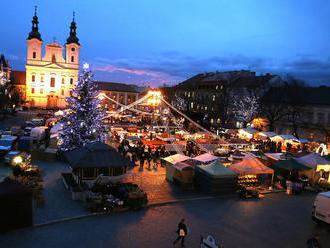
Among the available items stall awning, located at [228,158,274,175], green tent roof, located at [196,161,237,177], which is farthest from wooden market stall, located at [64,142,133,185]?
stall awning, located at [228,158,274,175]

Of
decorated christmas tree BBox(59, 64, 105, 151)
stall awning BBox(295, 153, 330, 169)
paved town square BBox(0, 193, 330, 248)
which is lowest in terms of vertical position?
paved town square BBox(0, 193, 330, 248)

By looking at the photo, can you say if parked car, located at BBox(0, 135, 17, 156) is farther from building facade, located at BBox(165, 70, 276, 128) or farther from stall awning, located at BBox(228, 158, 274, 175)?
building facade, located at BBox(165, 70, 276, 128)

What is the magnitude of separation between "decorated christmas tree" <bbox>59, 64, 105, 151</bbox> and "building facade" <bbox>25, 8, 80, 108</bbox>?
191 ft

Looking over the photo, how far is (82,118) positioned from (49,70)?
63.5 meters

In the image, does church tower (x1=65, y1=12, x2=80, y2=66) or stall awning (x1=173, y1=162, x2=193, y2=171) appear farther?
church tower (x1=65, y1=12, x2=80, y2=66)

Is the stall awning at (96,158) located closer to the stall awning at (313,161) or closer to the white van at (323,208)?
the white van at (323,208)

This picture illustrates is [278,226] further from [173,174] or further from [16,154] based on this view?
[16,154]

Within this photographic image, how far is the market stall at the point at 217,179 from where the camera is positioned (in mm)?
17688

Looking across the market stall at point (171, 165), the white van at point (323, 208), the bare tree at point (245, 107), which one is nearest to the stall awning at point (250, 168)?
the market stall at point (171, 165)

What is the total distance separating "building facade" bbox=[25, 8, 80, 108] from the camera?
82.4 m

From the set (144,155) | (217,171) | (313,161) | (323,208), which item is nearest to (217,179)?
(217,171)

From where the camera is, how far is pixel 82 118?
25688 mm

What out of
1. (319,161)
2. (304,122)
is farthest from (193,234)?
(304,122)

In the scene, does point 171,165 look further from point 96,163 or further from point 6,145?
point 6,145
